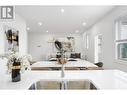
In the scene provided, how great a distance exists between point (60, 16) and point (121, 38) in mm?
2262

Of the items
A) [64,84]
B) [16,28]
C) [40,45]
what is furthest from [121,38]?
[64,84]

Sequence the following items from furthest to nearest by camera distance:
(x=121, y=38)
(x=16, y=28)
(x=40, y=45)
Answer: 1. (x=40, y=45)
2. (x=121, y=38)
3. (x=16, y=28)

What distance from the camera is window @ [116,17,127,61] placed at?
4.35 meters

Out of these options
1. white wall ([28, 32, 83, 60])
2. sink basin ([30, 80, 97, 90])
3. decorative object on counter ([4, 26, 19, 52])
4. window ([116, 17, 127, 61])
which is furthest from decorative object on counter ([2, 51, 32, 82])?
white wall ([28, 32, 83, 60])

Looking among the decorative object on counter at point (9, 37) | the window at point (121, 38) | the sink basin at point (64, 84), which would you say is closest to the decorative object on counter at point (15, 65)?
the sink basin at point (64, 84)

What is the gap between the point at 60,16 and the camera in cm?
589

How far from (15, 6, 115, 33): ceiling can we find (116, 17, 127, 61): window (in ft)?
1.54

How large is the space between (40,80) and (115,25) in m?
3.42

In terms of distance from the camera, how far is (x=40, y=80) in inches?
72.6

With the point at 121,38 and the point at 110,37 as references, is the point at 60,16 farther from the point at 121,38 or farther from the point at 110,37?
the point at 121,38

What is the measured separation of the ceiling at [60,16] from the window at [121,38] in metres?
0.47

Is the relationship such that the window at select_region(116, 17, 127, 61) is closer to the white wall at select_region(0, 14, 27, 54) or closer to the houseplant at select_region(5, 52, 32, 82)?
the white wall at select_region(0, 14, 27, 54)
